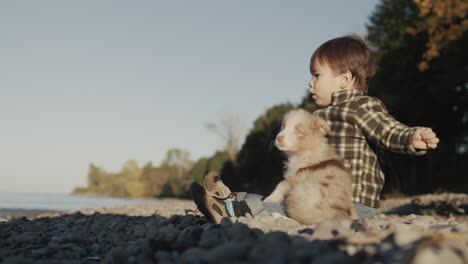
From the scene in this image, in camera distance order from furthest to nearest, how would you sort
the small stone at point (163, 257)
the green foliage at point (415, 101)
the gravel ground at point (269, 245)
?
the green foliage at point (415, 101), the small stone at point (163, 257), the gravel ground at point (269, 245)

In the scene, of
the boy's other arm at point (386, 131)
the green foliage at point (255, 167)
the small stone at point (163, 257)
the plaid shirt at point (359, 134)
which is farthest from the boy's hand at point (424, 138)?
the green foliage at point (255, 167)

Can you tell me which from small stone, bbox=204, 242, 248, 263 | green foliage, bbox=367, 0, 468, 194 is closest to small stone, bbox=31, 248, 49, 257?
small stone, bbox=204, 242, 248, 263

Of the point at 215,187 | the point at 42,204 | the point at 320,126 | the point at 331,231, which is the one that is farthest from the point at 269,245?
the point at 42,204

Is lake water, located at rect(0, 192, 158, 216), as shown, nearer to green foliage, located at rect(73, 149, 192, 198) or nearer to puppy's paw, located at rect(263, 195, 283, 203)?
green foliage, located at rect(73, 149, 192, 198)

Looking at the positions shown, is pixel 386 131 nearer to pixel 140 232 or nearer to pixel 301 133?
pixel 301 133

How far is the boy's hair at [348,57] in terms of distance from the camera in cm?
399

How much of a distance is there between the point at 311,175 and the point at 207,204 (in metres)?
1.05

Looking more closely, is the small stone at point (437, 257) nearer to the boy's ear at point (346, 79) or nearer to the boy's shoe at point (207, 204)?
the boy's shoe at point (207, 204)

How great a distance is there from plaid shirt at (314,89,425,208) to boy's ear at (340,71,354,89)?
0.12 meters

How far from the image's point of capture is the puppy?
334 cm

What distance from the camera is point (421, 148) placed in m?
3.48

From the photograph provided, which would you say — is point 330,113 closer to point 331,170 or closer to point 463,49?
point 331,170

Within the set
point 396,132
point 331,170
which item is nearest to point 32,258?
point 331,170

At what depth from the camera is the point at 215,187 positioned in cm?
426
